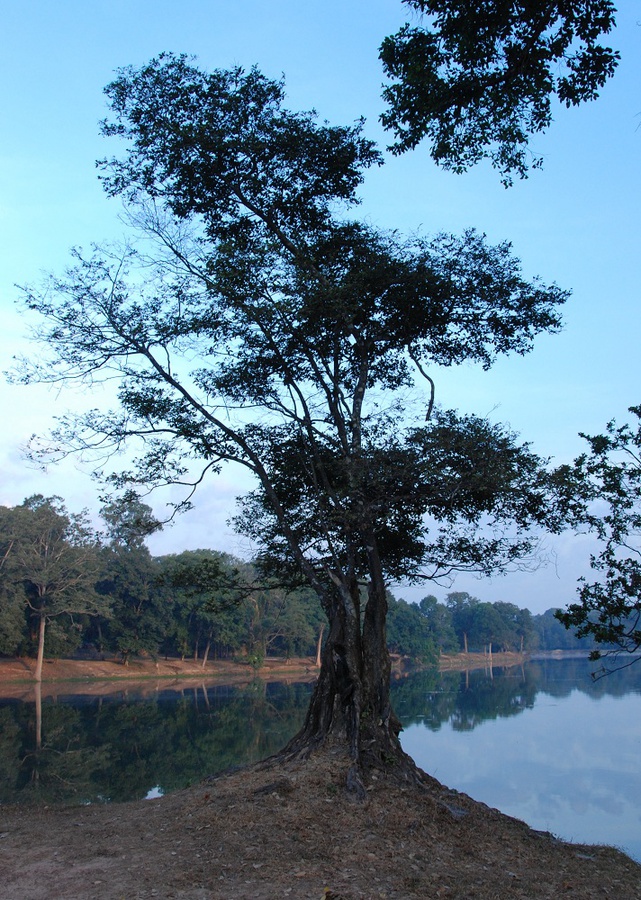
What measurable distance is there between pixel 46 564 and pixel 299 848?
123 feet

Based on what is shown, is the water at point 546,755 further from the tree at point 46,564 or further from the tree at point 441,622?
the tree at point 441,622

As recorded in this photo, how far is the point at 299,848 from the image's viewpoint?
6.80 meters

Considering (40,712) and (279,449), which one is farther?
(40,712)

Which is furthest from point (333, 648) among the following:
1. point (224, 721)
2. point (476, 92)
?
point (224, 721)

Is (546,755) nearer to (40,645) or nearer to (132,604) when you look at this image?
(40,645)

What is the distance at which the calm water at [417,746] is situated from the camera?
48.6 feet

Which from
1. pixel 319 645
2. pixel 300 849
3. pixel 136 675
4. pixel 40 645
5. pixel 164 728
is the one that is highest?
pixel 300 849

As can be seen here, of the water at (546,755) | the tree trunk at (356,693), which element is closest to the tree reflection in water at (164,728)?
the water at (546,755)

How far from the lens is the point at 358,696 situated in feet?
31.3

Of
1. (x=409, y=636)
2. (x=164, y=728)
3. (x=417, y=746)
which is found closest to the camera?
(x=417, y=746)

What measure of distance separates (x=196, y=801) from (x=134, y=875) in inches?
85.7

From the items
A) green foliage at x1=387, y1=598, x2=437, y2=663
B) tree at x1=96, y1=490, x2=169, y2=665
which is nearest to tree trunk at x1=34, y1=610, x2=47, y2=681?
tree at x1=96, y1=490, x2=169, y2=665

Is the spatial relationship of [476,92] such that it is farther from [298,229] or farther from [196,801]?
[196,801]

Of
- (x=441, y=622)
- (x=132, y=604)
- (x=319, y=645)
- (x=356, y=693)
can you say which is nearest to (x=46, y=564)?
(x=132, y=604)
